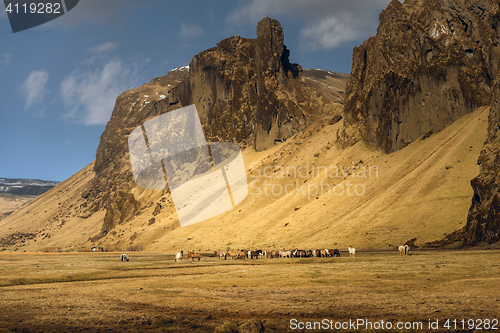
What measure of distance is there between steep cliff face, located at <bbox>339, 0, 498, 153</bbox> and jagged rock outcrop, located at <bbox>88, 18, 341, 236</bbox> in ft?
80.7

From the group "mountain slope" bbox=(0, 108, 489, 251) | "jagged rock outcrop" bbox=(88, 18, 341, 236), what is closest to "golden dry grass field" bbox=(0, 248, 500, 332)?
"mountain slope" bbox=(0, 108, 489, 251)

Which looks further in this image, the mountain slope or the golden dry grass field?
the mountain slope

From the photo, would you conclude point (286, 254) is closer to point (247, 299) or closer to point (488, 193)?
point (488, 193)

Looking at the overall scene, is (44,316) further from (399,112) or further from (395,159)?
(399,112)

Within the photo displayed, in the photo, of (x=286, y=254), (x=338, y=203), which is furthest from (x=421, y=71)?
(x=286, y=254)

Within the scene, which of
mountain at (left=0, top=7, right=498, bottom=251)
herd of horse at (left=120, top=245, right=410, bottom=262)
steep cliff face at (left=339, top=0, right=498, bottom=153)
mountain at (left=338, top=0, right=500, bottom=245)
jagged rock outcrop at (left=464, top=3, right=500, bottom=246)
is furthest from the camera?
steep cliff face at (left=339, top=0, right=498, bottom=153)

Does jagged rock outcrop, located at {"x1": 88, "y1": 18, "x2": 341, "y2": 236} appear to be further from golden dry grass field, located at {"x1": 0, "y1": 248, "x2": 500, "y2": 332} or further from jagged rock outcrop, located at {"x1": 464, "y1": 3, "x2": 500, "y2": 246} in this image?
golden dry grass field, located at {"x1": 0, "y1": 248, "x2": 500, "y2": 332}

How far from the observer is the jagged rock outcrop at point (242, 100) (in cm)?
10919

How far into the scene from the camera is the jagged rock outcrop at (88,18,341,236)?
10919cm

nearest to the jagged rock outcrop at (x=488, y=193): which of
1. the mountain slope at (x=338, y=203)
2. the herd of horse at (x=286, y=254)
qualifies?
the mountain slope at (x=338, y=203)

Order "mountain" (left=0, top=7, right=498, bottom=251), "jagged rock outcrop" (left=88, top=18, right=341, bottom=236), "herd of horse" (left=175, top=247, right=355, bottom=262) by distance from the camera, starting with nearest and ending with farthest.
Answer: "herd of horse" (left=175, top=247, right=355, bottom=262) < "mountain" (left=0, top=7, right=498, bottom=251) < "jagged rock outcrop" (left=88, top=18, right=341, bottom=236)

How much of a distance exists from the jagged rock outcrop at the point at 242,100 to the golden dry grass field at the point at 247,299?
271 ft

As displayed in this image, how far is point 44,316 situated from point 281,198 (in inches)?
2516

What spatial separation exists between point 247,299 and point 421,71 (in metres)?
63.9
